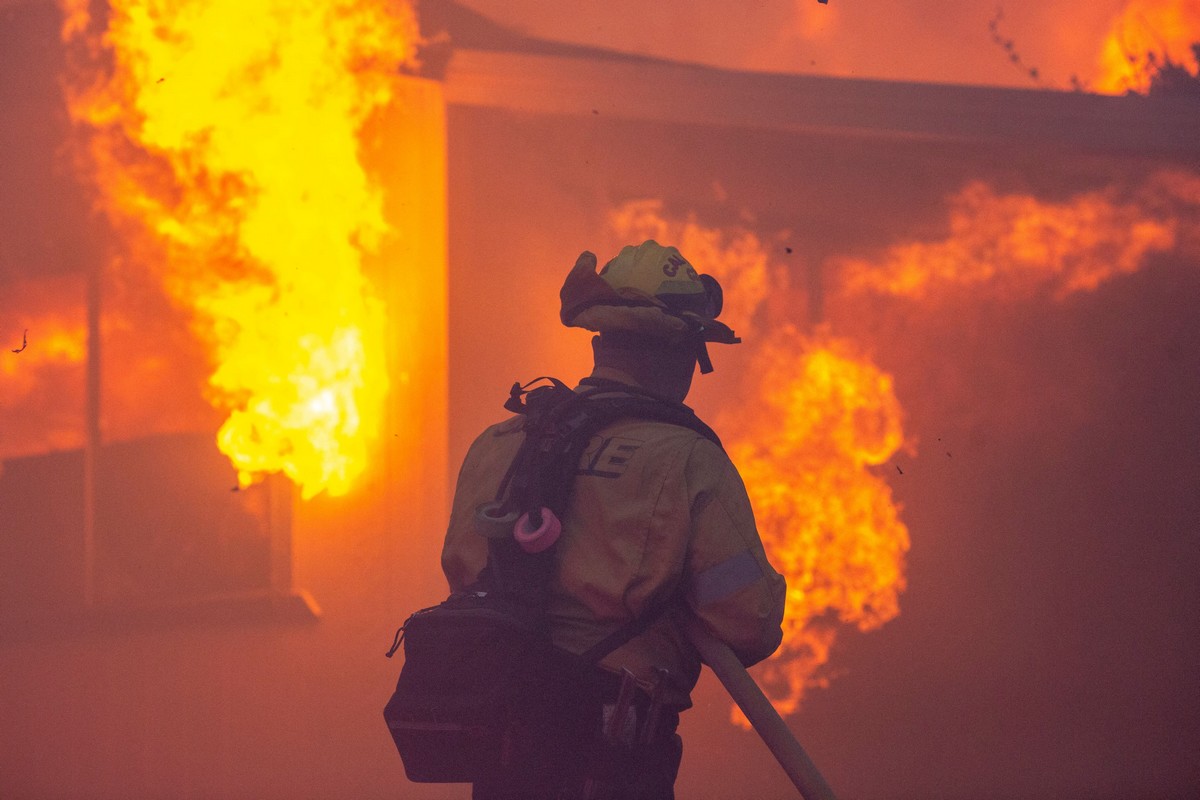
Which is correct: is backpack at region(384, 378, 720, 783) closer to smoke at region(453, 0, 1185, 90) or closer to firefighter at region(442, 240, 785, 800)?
firefighter at region(442, 240, 785, 800)

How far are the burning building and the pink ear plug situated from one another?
4.02m

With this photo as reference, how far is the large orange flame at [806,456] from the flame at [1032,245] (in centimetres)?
56

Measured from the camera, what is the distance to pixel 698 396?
7.05 m

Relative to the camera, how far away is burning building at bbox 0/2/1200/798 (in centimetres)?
636

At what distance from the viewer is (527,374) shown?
6.81 m

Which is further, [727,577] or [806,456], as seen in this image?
[806,456]

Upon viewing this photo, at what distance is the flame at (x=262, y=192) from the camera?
250 inches

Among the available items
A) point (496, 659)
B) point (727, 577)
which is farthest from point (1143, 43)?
point (496, 659)

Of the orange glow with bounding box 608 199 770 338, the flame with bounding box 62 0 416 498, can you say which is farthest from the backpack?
the orange glow with bounding box 608 199 770 338

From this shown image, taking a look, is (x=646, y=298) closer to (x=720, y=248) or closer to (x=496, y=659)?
(x=496, y=659)

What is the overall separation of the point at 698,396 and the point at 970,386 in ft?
5.34

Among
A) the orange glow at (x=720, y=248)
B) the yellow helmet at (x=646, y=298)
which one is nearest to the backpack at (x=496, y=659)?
the yellow helmet at (x=646, y=298)

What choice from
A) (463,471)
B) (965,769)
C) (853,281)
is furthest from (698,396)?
(463,471)

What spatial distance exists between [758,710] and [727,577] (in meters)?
0.32
